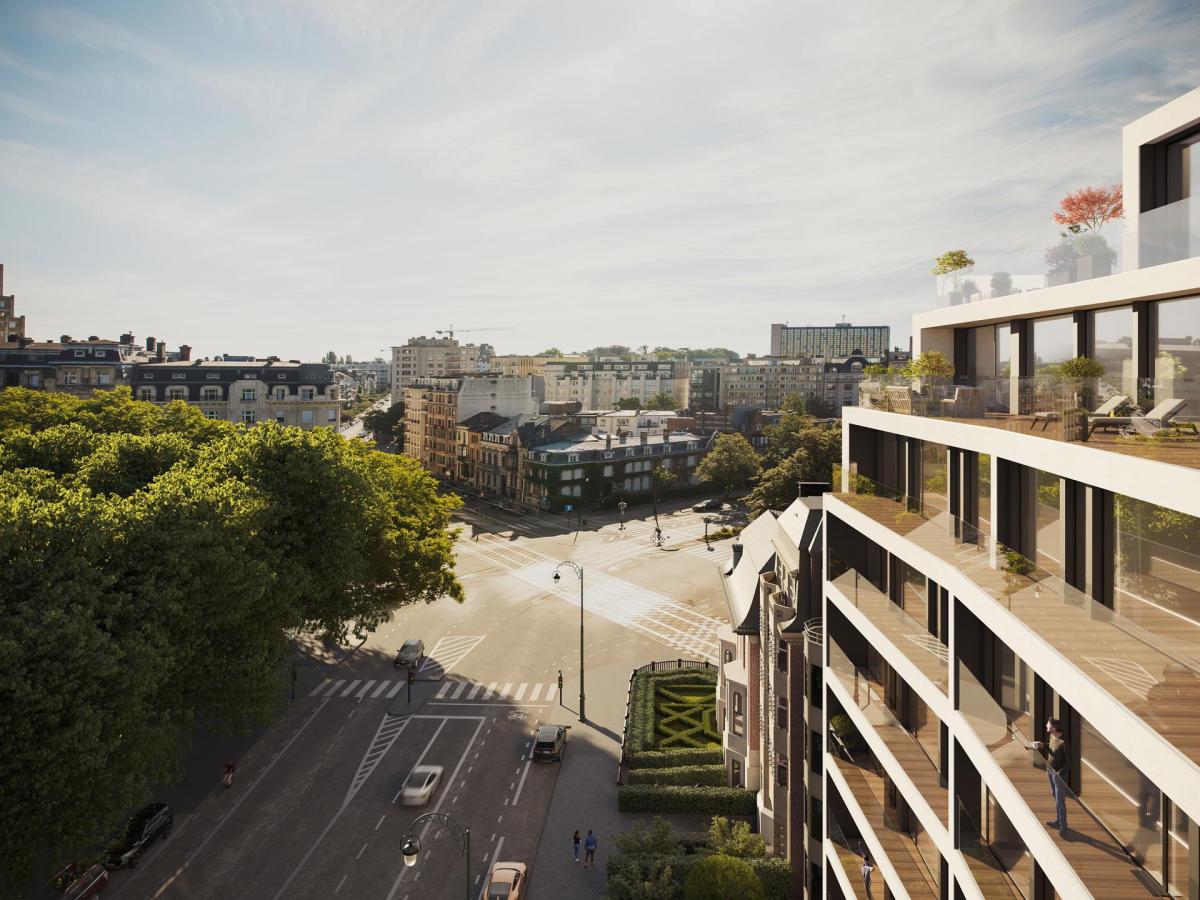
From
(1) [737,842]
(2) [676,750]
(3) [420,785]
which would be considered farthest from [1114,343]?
(3) [420,785]

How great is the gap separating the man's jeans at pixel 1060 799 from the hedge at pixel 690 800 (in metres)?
20.9

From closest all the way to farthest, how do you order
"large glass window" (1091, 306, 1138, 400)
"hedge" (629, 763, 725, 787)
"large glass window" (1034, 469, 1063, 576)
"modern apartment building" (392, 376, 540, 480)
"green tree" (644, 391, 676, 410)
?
"large glass window" (1091, 306, 1138, 400)
"large glass window" (1034, 469, 1063, 576)
"hedge" (629, 763, 725, 787)
"modern apartment building" (392, 376, 540, 480)
"green tree" (644, 391, 676, 410)

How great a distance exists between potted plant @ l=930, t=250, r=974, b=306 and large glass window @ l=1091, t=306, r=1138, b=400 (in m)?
4.67

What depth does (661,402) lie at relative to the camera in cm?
17800

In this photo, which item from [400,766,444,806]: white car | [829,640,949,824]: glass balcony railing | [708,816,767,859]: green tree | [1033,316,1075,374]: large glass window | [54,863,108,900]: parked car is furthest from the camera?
[400,766,444,806]: white car

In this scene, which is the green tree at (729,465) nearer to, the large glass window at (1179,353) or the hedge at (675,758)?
the hedge at (675,758)

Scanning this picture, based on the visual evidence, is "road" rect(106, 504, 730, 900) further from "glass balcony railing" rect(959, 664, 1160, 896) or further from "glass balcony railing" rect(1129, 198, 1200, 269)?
"glass balcony railing" rect(1129, 198, 1200, 269)

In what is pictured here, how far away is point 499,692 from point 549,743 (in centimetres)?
766

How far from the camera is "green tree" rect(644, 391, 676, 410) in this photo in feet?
580

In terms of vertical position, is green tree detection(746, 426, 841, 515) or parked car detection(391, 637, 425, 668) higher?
green tree detection(746, 426, 841, 515)

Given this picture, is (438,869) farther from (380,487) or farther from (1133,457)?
(1133,457)

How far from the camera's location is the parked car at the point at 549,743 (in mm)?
33938

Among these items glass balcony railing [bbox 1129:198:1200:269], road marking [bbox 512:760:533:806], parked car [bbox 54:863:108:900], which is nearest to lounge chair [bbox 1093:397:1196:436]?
glass balcony railing [bbox 1129:198:1200:269]

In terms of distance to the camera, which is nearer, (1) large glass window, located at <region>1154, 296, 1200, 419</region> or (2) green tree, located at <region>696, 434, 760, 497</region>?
(1) large glass window, located at <region>1154, 296, 1200, 419</region>
